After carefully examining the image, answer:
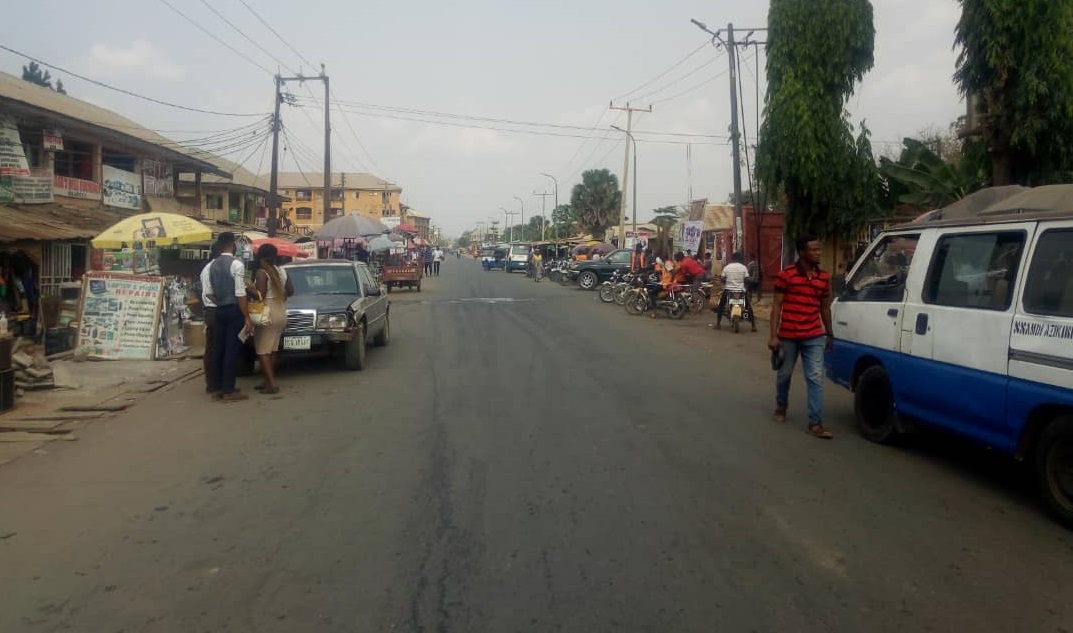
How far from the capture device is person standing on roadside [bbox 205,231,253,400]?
997 centimetres

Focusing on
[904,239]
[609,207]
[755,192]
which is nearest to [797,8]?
[755,192]

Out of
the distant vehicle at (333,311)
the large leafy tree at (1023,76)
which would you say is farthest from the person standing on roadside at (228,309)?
the large leafy tree at (1023,76)

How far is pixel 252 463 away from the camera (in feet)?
23.1

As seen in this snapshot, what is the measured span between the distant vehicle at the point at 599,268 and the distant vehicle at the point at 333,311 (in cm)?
2264

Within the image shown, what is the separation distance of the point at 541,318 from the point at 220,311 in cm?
1207

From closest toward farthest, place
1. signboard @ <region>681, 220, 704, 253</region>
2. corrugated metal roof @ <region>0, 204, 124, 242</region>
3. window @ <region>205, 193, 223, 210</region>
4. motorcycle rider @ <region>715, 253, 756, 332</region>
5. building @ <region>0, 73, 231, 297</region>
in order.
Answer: corrugated metal roof @ <region>0, 204, 124, 242</region>
building @ <region>0, 73, 231, 297</region>
motorcycle rider @ <region>715, 253, 756, 332</region>
signboard @ <region>681, 220, 704, 253</region>
window @ <region>205, 193, 223, 210</region>

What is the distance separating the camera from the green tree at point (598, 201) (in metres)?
73.2

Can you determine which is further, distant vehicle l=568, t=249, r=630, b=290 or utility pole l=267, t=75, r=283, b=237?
distant vehicle l=568, t=249, r=630, b=290

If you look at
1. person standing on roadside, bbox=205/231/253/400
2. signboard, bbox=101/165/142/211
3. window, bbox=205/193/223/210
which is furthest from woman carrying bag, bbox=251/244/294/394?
window, bbox=205/193/223/210

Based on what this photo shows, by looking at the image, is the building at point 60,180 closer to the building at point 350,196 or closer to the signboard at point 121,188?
the signboard at point 121,188

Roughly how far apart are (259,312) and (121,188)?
15682 mm

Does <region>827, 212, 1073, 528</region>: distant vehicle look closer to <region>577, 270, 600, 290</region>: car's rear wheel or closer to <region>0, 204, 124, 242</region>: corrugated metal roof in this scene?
<region>0, 204, 124, 242</region>: corrugated metal roof

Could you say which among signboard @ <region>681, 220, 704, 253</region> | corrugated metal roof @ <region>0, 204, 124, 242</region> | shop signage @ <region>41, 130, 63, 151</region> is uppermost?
shop signage @ <region>41, 130, 63, 151</region>

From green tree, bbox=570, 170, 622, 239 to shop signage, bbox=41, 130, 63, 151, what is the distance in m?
55.1
